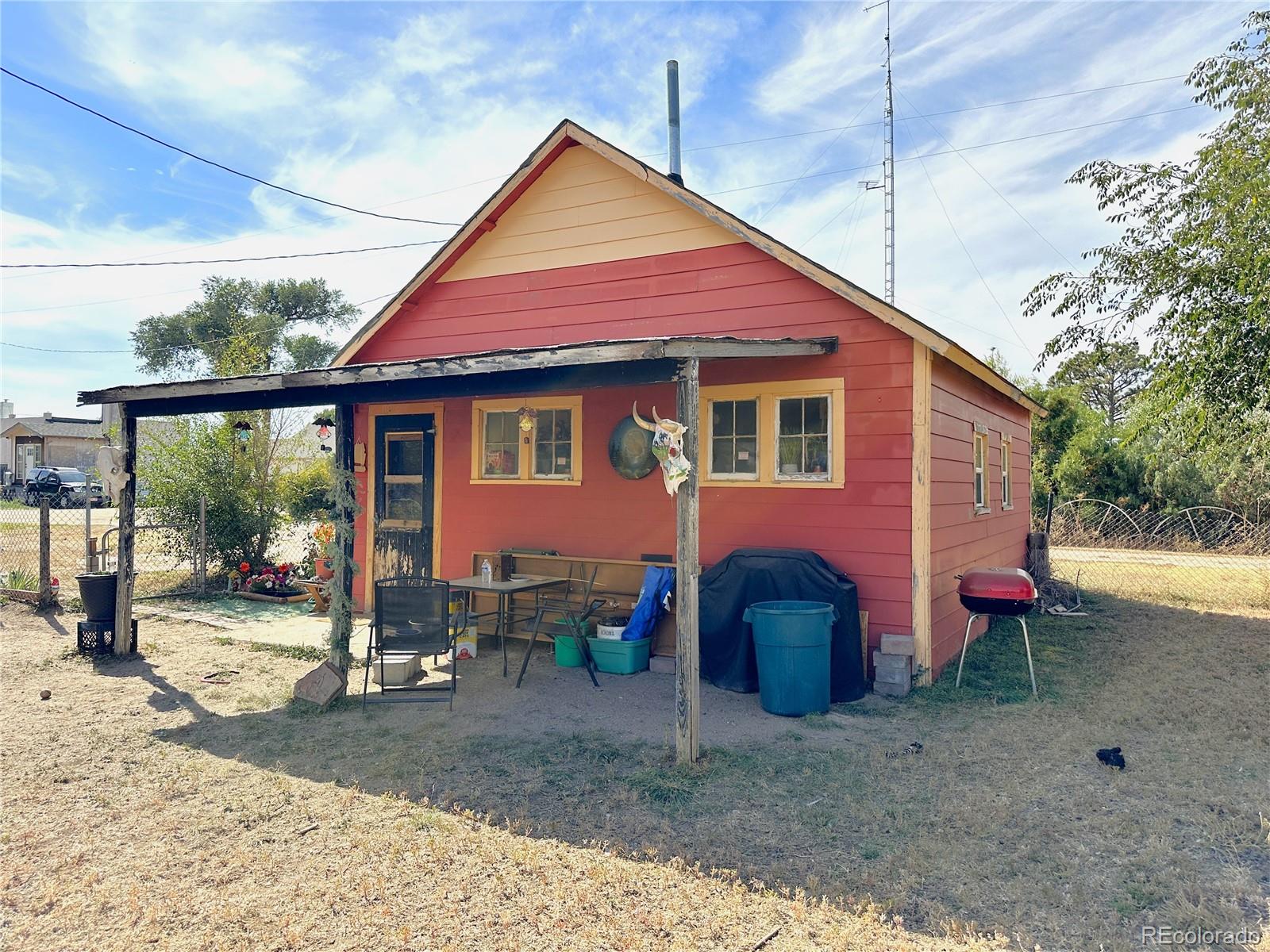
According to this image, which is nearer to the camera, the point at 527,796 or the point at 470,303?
the point at 527,796

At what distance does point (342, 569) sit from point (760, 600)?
3.46 meters

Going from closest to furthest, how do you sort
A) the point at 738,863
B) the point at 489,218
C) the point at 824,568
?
1. the point at 738,863
2. the point at 824,568
3. the point at 489,218

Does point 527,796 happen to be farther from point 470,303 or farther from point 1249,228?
point 1249,228

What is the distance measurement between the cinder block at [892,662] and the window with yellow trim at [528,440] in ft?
11.1

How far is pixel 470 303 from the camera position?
28.8ft

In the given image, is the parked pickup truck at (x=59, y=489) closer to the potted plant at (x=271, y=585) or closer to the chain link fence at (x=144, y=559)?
the chain link fence at (x=144, y=559)

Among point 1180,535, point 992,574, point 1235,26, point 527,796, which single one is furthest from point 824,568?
point 1180,535

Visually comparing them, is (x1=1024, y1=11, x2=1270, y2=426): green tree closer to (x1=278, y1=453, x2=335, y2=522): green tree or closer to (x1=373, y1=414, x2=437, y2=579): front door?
(x1=373, y1=414, x2=437, y2=579): front door

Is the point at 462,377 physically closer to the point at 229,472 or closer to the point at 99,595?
the point at 99,595

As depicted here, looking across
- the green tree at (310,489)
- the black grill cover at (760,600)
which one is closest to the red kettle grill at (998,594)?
the black grill cover at (760,600)

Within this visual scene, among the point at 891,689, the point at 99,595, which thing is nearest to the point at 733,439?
the point at 891,689

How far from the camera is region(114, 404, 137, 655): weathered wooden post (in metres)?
7.27

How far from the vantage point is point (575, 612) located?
7.14 metres

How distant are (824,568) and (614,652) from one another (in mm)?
2004
